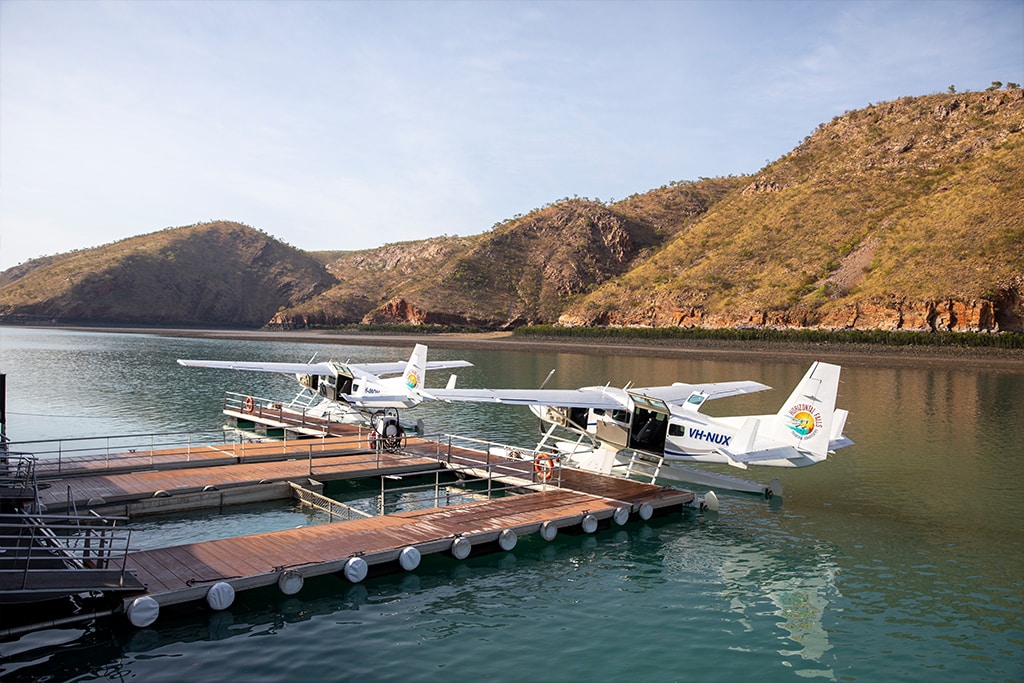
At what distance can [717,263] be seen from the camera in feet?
330

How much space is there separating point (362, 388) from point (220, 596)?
17141 millimetres

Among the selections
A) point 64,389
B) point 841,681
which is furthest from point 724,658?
point 64,389

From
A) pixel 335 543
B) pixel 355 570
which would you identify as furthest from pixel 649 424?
pixel 355 570

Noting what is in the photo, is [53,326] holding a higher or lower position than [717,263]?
lower

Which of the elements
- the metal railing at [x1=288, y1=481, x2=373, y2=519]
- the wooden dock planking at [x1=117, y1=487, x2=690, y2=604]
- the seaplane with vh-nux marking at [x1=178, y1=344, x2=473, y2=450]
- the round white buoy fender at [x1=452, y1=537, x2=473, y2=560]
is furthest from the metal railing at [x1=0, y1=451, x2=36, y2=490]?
the seaplane with vh-nux marking at [x1=178, y1=344, x2=473, y2=450]

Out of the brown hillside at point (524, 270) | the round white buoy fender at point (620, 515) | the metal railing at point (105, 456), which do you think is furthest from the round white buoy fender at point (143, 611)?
the brown hillside at point (524, 270)

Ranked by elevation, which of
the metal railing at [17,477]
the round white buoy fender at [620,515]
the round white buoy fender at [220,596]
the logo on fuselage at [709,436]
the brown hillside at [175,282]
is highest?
the brown hillside at [175,282]

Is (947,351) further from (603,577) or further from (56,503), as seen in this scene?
(56,503)

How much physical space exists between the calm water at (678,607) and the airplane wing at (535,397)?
3631 millimetres

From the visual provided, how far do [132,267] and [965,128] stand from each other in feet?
518

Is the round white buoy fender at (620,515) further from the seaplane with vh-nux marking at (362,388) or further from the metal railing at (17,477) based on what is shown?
the metal railing at (17,477)

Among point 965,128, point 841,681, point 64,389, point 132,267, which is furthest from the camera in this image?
point 132,267

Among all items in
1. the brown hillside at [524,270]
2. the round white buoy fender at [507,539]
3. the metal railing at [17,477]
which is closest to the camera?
the round white buoy fender at [507,539]

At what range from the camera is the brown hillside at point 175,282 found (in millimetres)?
142250
